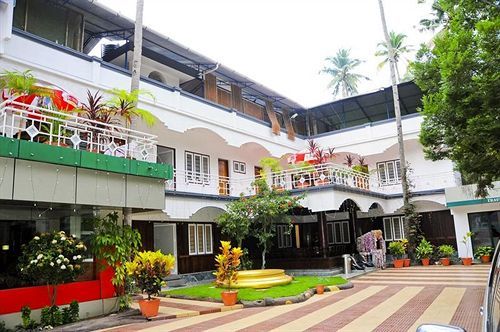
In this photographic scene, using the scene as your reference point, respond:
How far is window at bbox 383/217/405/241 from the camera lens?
2455 cm

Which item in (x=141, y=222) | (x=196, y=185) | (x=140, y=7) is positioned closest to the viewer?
(x=140, y=7)

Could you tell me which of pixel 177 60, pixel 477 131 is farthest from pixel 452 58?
pixel 177 60

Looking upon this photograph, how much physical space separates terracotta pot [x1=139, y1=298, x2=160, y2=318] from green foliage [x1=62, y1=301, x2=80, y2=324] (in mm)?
1459

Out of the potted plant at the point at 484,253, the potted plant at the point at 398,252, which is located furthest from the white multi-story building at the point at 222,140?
the potted plant at the point at 398,252

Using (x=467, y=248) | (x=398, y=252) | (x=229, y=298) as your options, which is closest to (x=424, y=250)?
(x=398, y=252)

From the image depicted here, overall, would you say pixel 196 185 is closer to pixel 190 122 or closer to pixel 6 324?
pixel 190 122

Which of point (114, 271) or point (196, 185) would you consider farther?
point (196, 185)

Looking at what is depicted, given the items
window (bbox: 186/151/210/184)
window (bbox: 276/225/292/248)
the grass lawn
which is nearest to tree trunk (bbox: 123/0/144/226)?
the grass lawn

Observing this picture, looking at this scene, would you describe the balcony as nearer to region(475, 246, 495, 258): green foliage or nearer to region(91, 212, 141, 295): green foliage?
region(91, 212, 141, 295): green foliage

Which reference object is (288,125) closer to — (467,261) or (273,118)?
(273,118)

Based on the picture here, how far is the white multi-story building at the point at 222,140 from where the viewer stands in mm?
14859

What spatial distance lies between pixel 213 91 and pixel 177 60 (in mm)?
2360

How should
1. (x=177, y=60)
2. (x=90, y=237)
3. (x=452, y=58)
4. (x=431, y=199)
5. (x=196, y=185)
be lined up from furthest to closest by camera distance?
(x=431, y=199) < (x=177, y=60) < (x=196, y=185) < (x=90, y=237) < (x=452, y=58)

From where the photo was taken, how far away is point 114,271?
10.9 m
